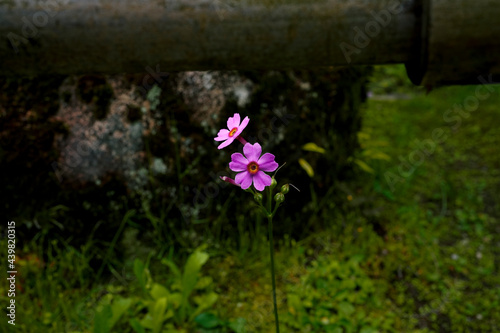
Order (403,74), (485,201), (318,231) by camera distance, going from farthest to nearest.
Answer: (403,74) < (485,201) < (318,231)

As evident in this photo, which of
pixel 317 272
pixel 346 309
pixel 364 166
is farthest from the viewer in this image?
pixel 364 166

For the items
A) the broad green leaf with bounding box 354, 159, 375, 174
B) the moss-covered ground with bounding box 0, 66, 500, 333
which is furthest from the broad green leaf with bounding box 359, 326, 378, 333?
the broad green leaf with bounding box 354, 159, 375, 174

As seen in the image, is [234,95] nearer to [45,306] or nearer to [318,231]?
[318,231]

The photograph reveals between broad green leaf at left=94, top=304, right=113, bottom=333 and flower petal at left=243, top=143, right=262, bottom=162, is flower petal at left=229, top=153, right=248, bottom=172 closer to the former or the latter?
flower petal at left=243, top=143, right=262, bottom=162

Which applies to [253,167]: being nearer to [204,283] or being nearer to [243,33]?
[243,33]

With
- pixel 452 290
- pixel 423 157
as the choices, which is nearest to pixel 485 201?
pixel 423 157

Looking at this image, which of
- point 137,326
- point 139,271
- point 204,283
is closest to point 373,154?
point 204,283
